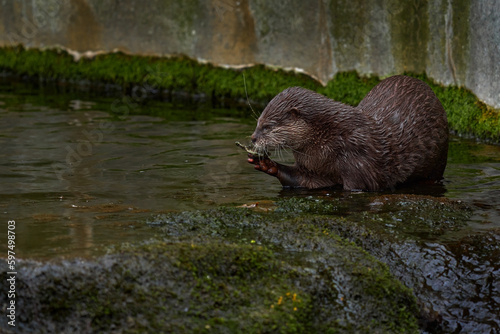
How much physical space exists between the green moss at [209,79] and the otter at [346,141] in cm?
172

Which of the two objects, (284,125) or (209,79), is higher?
(209,79)

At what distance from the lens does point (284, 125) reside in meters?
5.83

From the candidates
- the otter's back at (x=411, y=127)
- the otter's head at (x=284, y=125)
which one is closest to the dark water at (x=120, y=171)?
the otter's back at (x=411, y=127)

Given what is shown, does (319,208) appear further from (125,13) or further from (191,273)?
(125,13)

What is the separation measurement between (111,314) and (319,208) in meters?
2.13

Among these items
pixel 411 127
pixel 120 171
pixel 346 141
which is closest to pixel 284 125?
pixel 346 141

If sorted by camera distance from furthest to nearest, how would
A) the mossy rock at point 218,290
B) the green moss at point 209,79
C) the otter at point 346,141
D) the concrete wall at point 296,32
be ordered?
the green moss at point 209,79, the concrete wall at point 296,32, the otter at point 346,141, the mossy rock at point 218,290

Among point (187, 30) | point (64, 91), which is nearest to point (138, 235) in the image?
point (187, 30)

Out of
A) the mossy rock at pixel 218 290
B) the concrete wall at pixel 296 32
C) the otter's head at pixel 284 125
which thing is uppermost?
the concrete wall at pixel 296 32

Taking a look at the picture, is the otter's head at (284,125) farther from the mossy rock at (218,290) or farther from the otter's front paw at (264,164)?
the mossy rock at (218,290)

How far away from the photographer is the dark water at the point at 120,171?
175 inches

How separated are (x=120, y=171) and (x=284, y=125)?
1.50 meters

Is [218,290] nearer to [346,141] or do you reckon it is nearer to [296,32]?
[346,141]

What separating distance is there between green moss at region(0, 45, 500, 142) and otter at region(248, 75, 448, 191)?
5.63 ft
